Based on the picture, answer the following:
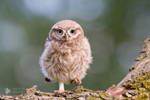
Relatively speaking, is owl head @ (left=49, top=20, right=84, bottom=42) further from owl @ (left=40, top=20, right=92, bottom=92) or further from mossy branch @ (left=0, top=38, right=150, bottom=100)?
mossy branch @ (left=0, top=38, right=150, bottom=100)

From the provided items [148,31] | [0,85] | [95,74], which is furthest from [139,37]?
[0,85]

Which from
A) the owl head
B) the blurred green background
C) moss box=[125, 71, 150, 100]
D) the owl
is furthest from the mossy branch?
the blurred green background

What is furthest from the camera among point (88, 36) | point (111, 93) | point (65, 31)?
point (88, 36)

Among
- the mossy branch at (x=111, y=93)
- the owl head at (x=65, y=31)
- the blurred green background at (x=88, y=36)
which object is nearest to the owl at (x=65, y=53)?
the owl head at (x=65, y=31)

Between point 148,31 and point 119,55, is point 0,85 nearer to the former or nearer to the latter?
point 119,55

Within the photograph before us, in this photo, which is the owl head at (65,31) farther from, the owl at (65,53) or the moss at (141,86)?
the moss at (141,86)

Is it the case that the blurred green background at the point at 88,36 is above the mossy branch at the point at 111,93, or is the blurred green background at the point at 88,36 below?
above

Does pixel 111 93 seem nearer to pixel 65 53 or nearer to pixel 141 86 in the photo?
pixel 141 86

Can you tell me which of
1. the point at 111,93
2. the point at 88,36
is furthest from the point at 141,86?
the point at 88,36
